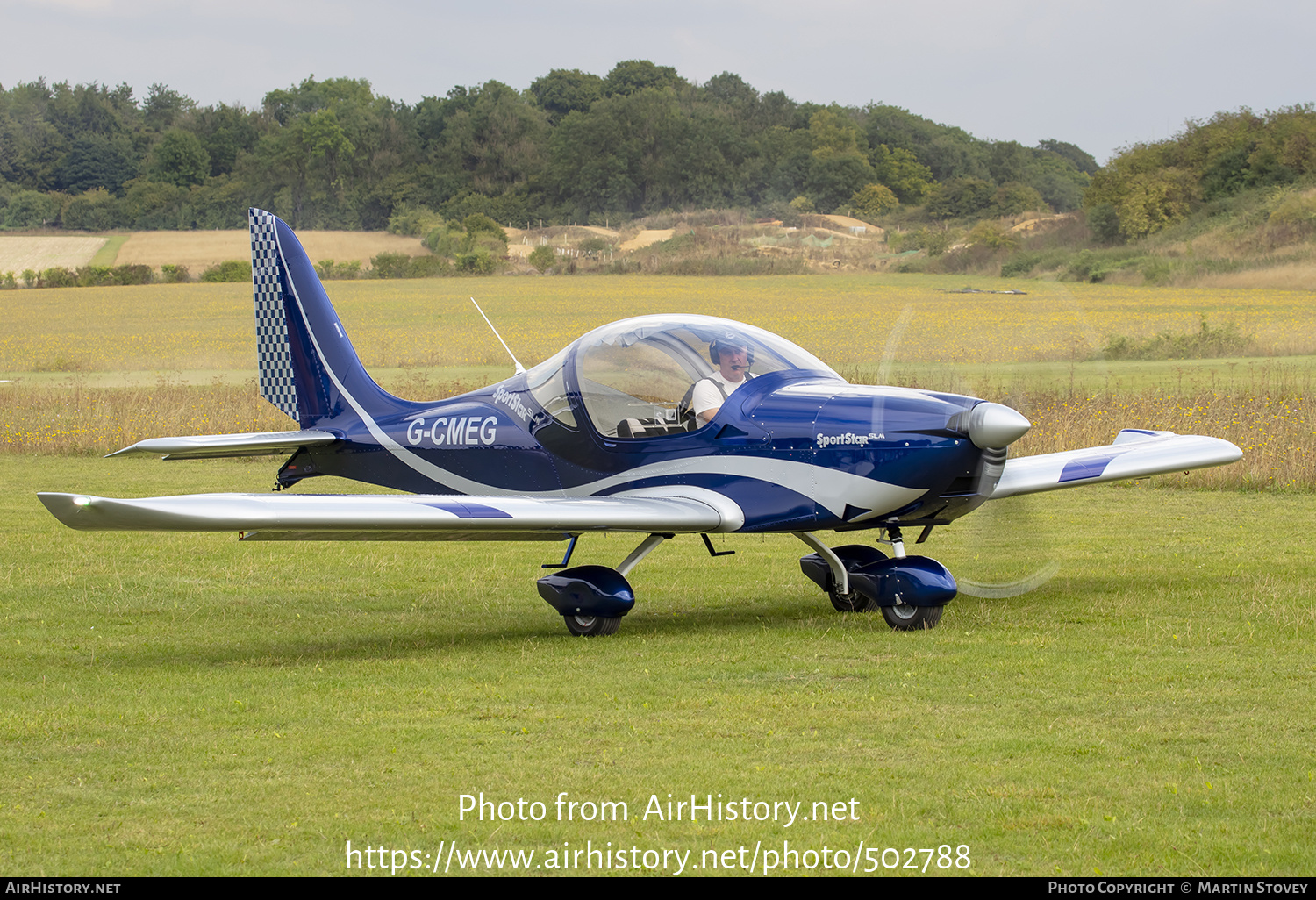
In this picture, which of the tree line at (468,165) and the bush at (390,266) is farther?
the tree line at (468,165)

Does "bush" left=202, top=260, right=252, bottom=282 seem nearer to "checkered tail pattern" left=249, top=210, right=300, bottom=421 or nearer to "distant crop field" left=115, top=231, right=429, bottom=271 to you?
"distant crop field" left=115, top=231, right=429, bottom=271

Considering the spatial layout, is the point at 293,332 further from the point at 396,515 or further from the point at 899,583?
the point at 899,583

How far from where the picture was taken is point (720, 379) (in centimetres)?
909

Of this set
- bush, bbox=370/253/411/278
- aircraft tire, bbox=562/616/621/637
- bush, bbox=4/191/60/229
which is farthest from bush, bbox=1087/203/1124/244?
bush, bbox=4/191/60/229

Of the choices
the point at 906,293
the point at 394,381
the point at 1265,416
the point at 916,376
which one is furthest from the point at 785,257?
the point at 916,376

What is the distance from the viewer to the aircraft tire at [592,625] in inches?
350

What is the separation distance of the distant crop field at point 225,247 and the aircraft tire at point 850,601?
73.1 metres

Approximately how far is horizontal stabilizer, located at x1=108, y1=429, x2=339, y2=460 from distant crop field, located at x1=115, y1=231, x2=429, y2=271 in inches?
2759

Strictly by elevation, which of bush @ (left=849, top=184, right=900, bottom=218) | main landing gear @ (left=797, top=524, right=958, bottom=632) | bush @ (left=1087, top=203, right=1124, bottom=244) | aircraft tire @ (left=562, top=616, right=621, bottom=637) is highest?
bush @ (left=849, top=184, right=900, bottom=218)

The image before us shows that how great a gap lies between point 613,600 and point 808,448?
1616 mm

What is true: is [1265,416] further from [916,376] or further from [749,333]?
[749,333]

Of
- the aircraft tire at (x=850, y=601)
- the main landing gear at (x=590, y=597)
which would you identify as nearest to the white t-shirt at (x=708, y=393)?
the main landing gear at (x=590, y=597)

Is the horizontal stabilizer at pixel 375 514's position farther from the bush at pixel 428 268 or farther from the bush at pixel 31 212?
the bush at pixel 31 212

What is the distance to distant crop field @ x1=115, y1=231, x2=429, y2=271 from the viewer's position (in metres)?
81.6
